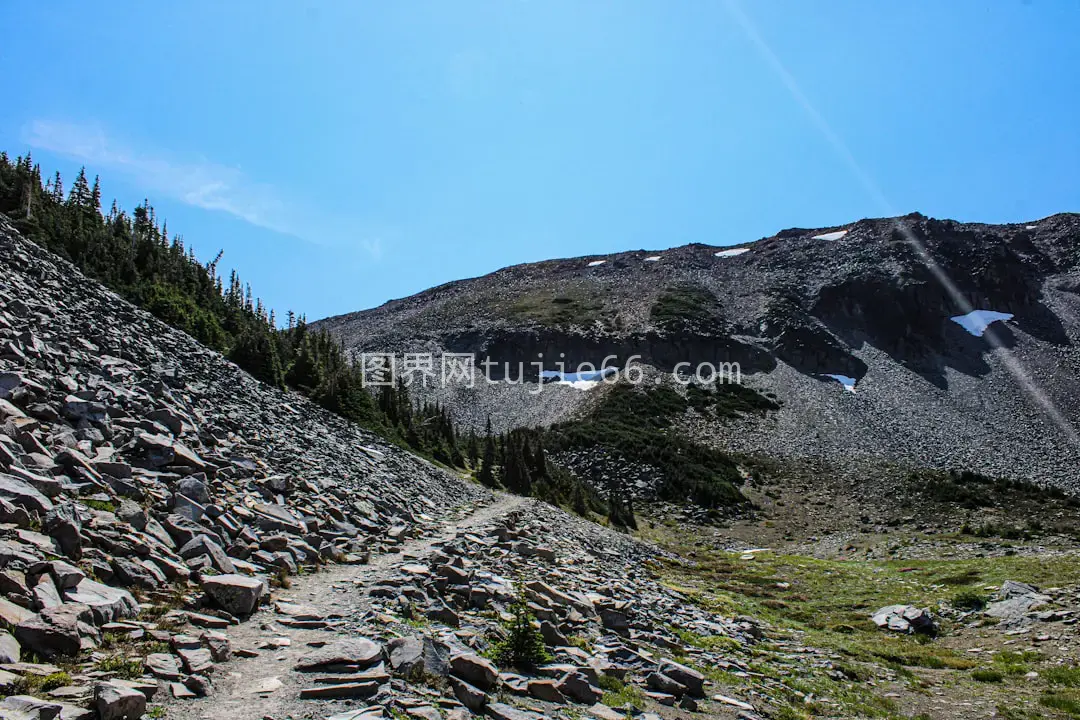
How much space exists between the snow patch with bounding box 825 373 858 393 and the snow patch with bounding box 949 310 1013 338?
37.8 meters

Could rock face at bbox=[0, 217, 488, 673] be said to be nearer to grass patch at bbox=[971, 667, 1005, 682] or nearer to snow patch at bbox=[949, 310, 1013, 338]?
grass patch at bbox=[971, 667, 1005, 682]

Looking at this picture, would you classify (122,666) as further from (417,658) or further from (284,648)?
(417,658)

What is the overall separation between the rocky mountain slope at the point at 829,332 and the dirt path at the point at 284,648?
79.3 metres

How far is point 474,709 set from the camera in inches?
273

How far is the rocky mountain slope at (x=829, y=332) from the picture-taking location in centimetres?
8806

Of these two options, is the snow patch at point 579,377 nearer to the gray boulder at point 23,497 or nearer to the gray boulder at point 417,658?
the gray boulder at point 417,658

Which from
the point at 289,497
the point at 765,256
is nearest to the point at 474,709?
the point at 289,497

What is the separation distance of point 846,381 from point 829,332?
18192 mm

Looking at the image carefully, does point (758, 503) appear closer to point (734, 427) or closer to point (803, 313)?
point (734, 427)

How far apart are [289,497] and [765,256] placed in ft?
523

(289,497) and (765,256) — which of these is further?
(765,256)

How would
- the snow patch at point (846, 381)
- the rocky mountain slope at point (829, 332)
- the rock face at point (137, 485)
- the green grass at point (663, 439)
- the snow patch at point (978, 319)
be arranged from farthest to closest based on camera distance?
the snow patch at point (978, 319)
the snow patch at point (846, 381)
the rocky mountain slope at point (829, 332)
the green grass at point (663, 439)
the rock face at point (137, 485)

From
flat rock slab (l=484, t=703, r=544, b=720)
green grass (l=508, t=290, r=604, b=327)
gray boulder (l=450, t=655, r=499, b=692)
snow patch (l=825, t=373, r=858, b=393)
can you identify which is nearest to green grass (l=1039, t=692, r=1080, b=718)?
flat rock slab (l=484, t=703, r=544, b=720)

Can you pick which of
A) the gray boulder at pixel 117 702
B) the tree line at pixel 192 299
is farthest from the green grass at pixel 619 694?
the tree line at pixel 192 299
